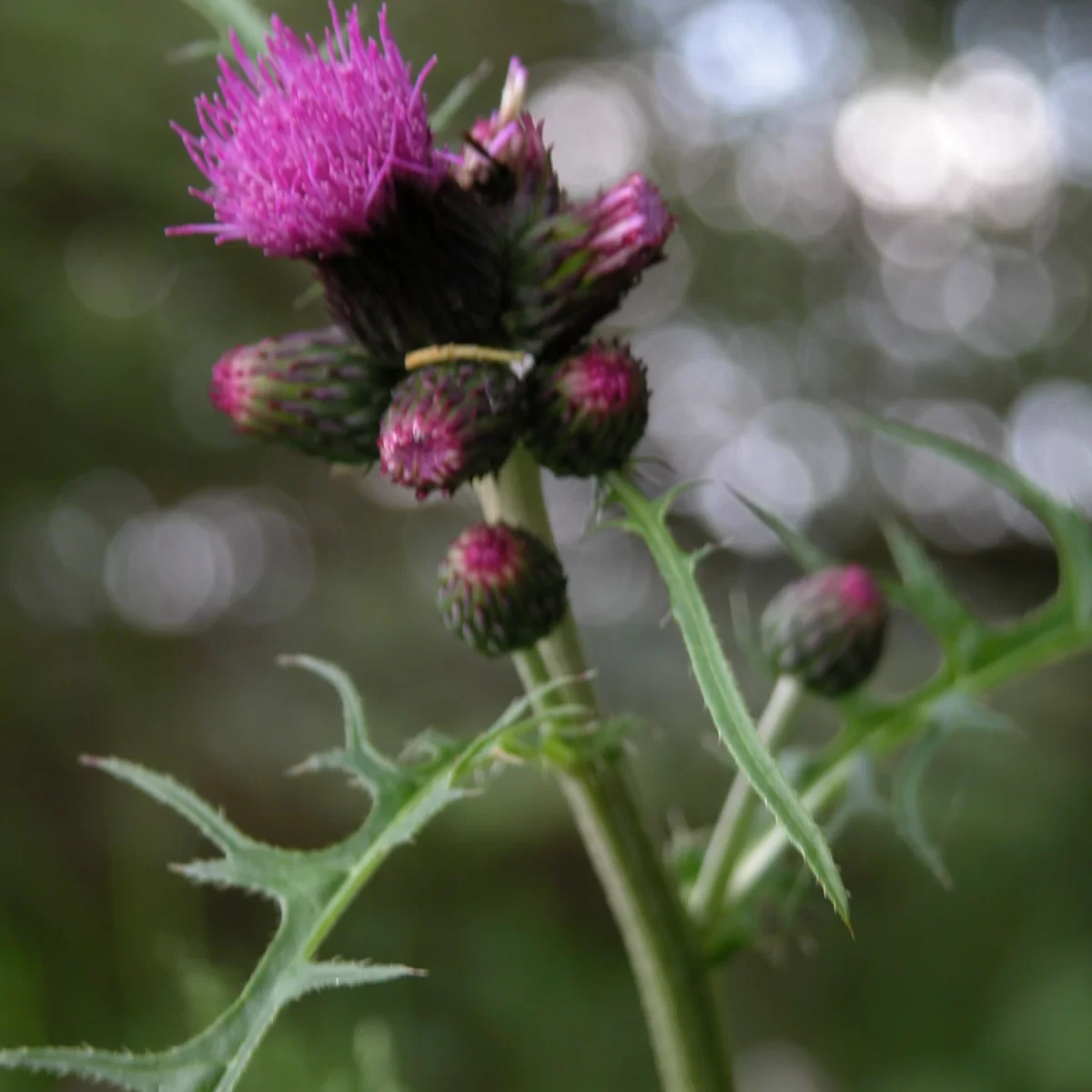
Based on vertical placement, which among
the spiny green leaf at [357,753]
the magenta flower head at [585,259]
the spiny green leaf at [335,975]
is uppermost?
the magenta flower head at [585,259]

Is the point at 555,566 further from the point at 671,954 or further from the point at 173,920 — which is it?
the point at 173,920

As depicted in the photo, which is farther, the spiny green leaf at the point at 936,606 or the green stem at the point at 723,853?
the spiny green leaf at the point at 936,606

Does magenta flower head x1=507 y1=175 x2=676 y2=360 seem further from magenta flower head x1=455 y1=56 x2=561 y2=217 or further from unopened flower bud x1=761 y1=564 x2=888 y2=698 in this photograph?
unopened flower bud x1=761 y1=564 x2=888 y2=698

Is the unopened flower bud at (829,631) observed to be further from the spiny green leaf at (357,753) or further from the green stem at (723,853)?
the spiny green leaf at (357,753)

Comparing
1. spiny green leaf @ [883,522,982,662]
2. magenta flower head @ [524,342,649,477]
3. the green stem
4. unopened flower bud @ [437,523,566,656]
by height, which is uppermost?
magenta flower head @ [524,342,649,477]

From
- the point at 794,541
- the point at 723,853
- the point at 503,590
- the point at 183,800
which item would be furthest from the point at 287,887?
the point at 794,541

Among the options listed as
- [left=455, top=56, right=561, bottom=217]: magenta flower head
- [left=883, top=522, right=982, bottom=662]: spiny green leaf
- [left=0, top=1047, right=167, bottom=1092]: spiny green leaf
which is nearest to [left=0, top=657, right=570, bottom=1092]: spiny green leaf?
[left=0, top=1047, right=167, bottom=1092]: spiny green leaf

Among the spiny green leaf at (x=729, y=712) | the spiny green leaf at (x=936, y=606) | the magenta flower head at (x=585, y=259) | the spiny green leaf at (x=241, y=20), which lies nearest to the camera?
the spiny green leaf at (x=729, y=712)

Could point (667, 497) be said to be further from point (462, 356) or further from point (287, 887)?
point (287, 887)

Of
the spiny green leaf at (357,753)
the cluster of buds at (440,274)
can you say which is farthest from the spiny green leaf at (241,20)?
the spiny green leaf at (357,753)
